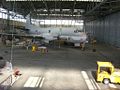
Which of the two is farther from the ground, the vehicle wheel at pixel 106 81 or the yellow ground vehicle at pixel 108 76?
the yellow ground vehicle at pixel 108 76

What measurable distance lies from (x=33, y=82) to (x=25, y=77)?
1.88 m

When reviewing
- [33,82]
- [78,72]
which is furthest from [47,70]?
[33,82]

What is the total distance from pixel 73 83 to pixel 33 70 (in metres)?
5.86

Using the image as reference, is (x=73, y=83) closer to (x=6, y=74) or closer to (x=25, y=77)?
(x=25, y=77)

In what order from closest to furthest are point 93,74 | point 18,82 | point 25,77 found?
point 18,82, point 25,77, point 93,74

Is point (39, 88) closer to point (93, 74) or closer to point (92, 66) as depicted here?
point (93, 74)

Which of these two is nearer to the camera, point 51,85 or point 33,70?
point 51,85

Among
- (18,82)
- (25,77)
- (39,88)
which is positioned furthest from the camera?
(25,77)

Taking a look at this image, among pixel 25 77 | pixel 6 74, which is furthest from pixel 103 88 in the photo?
pixel 6 74

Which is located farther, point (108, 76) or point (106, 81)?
point (108, 76)

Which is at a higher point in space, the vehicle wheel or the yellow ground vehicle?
the yellow ground vehicle

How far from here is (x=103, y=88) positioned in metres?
18.1

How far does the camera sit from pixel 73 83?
19281 millimetres

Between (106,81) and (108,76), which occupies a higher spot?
(108,76)
